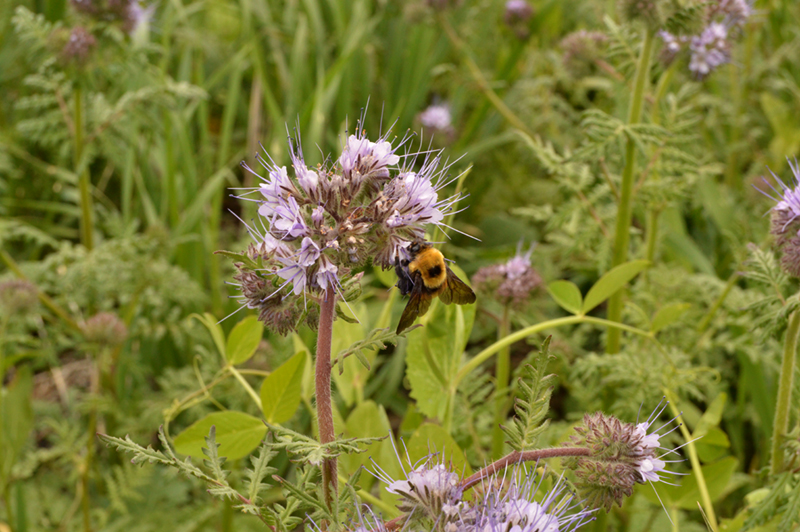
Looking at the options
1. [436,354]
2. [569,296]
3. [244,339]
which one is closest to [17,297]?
[244,339]

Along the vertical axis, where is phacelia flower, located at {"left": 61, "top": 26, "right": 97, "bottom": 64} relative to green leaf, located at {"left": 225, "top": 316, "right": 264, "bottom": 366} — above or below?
above

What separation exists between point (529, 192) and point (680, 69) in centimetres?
104

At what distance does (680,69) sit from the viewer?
2.45 meters

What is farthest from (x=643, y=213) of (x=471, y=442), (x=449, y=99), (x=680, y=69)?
(x=449, y=99)

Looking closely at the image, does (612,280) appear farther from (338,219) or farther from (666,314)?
(338,219)

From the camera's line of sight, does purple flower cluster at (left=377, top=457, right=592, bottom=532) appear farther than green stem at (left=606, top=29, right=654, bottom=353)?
No

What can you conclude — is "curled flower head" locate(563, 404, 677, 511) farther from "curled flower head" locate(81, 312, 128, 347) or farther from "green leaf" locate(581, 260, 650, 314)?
"curled flower head" locate(81, 312, 128, 347)

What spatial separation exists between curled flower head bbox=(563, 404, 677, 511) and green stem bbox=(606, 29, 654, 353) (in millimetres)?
1018

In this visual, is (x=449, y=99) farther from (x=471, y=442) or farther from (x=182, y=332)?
(x=471, y=442)

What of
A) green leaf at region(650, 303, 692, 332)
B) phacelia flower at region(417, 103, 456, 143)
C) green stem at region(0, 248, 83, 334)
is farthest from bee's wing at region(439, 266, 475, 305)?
phacelia flower at region(417, 103, 456, 143)

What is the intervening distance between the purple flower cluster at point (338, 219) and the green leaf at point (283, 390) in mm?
264

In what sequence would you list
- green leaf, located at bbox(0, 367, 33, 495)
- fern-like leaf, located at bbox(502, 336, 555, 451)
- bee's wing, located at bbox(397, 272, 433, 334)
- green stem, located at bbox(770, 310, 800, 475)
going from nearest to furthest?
fern-like leaf, located at bbox(502, 336, 555, 451)
bee's wing, located at bbox(397, 272, 433, 334)
green stem, located at bbox(770, 310, 800, 475)
green leaf, located at bbox(0, 367, 33, 495)

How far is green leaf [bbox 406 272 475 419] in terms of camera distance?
156cm

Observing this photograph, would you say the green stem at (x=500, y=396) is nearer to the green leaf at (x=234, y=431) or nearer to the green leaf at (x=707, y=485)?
the green leaf at (x=707, y=485)
